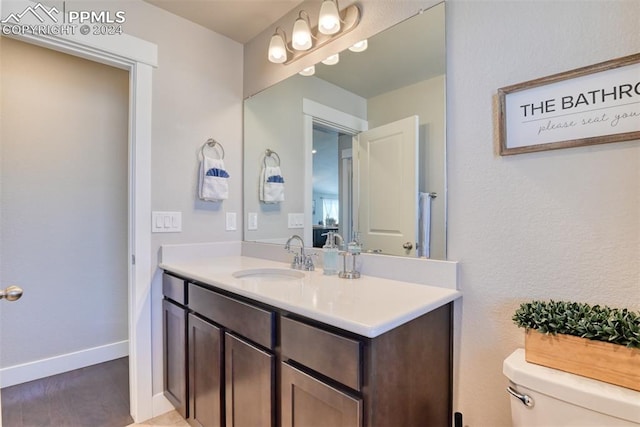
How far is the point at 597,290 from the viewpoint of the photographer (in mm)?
976

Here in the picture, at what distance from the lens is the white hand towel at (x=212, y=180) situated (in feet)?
6.81

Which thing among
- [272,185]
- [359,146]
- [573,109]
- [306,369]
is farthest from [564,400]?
[272,185]

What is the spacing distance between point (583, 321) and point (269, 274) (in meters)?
1.36

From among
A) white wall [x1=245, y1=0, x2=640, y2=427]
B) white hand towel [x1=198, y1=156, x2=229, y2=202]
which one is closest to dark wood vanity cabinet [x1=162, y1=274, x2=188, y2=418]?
white hand towel [x1=198, y1=156, x2=229, y2=202]

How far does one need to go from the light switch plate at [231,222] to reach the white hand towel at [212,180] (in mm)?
160

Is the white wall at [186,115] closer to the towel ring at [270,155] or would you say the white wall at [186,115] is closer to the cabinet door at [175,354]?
the cabinet door at [175,354]

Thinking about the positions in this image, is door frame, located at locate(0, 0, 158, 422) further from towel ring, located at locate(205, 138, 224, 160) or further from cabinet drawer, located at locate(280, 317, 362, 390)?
cabinet drawer, located at locate(280, 317, 362, 390)

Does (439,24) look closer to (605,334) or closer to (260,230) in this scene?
(605,334)

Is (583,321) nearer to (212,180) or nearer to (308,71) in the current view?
(308,71)

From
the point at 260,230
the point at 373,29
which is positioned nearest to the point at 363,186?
the point at 373,29

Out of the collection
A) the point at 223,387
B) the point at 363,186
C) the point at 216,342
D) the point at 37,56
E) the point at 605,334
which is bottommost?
Answer: the point at 223,387

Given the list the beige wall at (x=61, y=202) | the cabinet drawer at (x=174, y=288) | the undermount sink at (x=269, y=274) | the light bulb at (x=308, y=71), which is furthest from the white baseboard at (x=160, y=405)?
the light bulb at (x=308, y=71)

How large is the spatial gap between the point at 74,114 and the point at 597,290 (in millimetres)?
3255

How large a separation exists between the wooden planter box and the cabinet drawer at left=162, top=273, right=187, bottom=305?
154 cm
